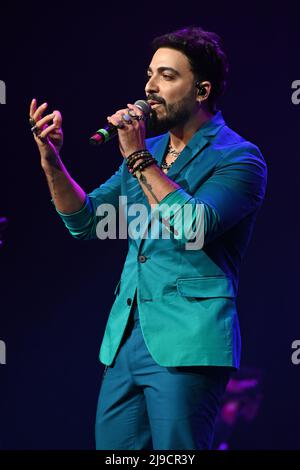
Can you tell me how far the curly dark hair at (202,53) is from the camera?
73.0 inches

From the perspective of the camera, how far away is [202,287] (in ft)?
5.38

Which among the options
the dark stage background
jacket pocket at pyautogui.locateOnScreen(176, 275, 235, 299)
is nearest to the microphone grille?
jacket pocket at pyautogui.locateOnScreen(176, 275, 235, 299)

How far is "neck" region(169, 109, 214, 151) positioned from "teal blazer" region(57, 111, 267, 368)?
49mm

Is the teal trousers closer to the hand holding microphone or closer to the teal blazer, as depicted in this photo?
the teal blazer

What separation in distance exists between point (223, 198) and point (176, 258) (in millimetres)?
181

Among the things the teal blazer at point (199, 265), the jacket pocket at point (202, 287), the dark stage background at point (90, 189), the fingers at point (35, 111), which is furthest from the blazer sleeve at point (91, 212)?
the dark stage background at point (90, 189)

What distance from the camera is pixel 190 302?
5.36 feet

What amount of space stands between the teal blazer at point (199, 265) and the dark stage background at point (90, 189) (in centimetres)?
142

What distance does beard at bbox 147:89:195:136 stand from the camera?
1794 mm

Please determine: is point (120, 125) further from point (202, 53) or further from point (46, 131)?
point (202, 53)

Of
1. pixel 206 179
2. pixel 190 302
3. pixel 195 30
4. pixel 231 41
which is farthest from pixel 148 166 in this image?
pixel 231 41

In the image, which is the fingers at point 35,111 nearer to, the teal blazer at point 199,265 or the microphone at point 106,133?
the microphone at point 106,133

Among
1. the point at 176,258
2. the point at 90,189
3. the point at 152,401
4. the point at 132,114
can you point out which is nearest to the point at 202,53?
the point at 132,114
